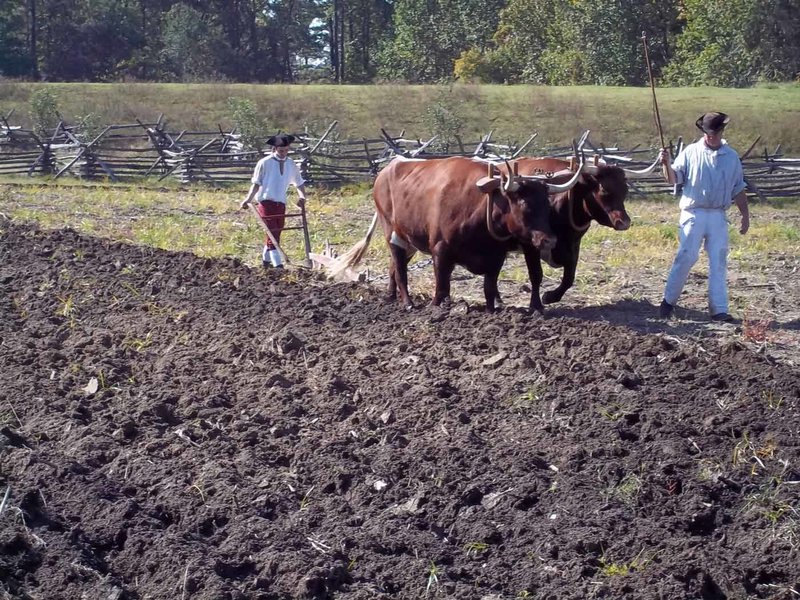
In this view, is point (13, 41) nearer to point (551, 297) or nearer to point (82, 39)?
point (82, 39)

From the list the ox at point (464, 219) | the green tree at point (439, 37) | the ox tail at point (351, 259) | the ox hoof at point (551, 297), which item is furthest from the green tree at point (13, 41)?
the ox hoof at point (551, 297)

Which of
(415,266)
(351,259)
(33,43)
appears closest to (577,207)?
(351,259)

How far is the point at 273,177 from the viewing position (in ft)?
40.2

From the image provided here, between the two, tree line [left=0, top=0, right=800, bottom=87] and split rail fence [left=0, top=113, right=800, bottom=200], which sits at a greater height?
tree line [left=0, top=0, right=800, bottom=87]

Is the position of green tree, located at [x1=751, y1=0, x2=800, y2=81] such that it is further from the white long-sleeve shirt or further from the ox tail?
the ox tail

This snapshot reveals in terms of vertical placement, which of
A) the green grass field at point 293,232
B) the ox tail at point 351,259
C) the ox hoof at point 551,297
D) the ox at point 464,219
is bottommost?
the green grass field at point 293,232

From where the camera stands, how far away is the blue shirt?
9.65 meters

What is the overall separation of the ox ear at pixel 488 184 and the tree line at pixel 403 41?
122 feet

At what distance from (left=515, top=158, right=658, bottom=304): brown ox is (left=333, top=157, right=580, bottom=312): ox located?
0.60ft

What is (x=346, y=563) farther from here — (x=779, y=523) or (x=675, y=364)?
(x=675, y=364)

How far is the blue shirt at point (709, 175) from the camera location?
9.65 m

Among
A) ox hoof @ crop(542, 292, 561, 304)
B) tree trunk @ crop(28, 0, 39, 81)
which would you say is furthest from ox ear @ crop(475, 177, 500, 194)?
tree trunk @ crop(28, 0, 39, 81)

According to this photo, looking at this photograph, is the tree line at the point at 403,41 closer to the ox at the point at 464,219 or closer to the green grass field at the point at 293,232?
the green grass field at the point at 293,232

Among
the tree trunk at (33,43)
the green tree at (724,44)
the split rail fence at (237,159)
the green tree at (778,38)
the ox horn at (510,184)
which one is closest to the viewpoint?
the ox horn at (510,184)
